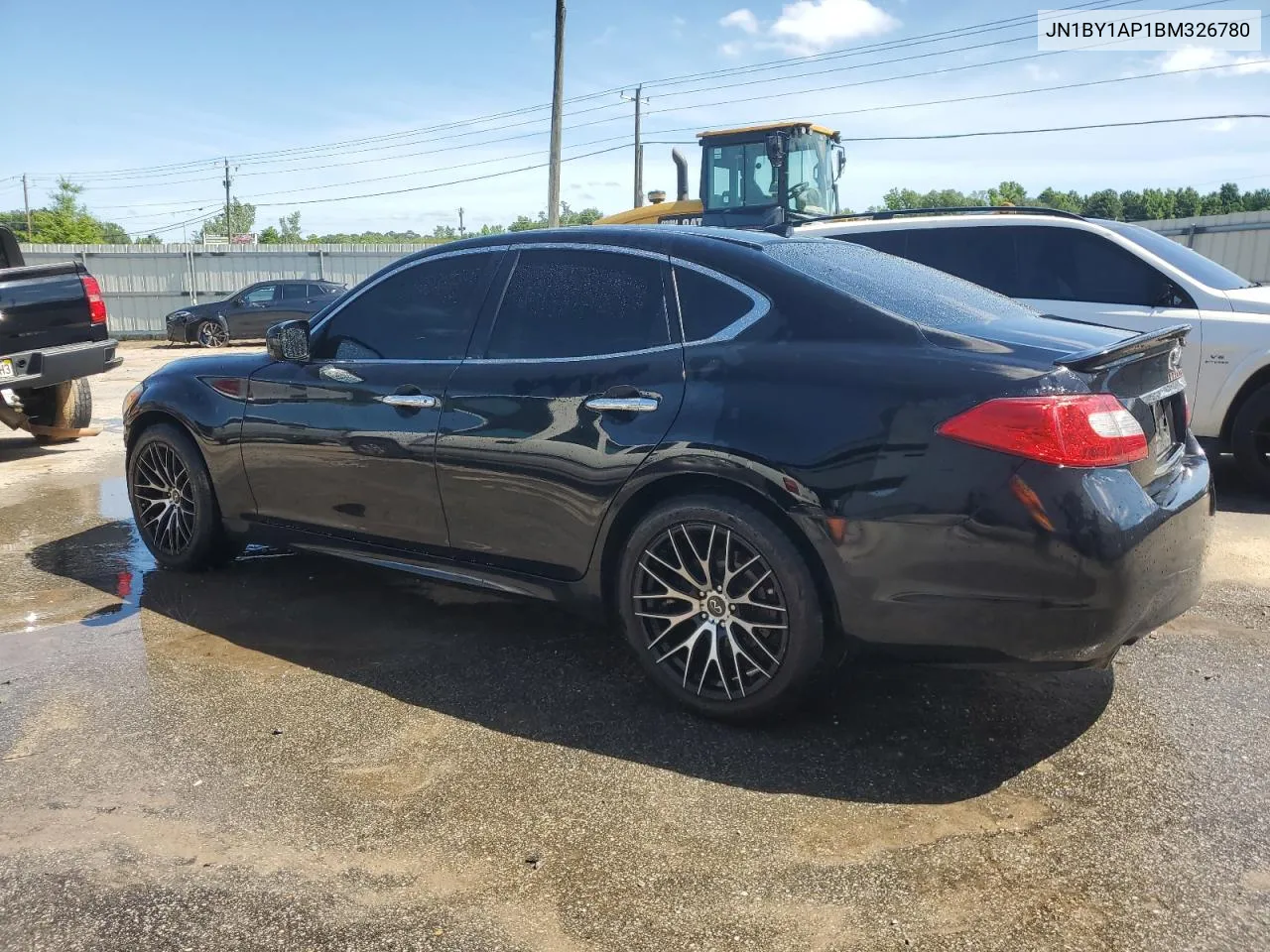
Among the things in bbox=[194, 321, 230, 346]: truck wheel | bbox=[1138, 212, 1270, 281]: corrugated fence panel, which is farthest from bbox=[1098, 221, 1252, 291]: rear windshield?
bbox=[194, 321, 230, 346]: truck wheel

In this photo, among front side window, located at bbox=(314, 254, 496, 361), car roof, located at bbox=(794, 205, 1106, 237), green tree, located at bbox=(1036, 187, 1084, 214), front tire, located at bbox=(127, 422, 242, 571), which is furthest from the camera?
green tree, located at bbox=(1036, 187, 1084, 214)

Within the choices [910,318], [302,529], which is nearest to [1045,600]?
[910,318]

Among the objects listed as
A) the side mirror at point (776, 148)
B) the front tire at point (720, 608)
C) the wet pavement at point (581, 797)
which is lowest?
the wet pavement at point (581, 797)

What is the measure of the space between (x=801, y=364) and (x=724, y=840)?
57.1 inches

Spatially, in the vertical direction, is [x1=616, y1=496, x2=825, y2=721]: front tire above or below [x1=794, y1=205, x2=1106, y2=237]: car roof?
below

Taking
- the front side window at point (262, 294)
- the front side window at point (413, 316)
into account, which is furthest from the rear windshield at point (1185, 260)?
the front side window at point (262, 294)

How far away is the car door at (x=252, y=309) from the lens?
24.4 m

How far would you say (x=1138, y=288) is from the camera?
688 cm

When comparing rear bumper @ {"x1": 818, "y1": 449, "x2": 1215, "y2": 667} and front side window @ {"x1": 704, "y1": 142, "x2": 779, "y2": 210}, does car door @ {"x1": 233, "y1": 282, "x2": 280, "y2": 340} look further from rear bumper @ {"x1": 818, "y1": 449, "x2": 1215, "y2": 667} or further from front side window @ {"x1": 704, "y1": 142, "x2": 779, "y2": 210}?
rear bumper @ {"x1": 818, "y1": 449, "x2": 1215, "y2": 667}

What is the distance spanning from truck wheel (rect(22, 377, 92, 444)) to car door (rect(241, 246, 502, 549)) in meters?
5.98

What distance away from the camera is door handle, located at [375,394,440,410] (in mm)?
3996

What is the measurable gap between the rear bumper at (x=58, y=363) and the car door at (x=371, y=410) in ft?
15.3

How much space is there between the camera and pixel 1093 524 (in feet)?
9.16

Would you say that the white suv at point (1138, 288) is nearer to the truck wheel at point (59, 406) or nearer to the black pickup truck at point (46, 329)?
the black pickup truck at point (46, 329)
